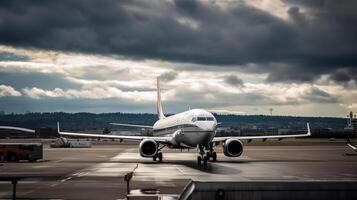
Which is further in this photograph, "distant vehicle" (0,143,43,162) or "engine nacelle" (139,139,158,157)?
"distant vehicle" (0,143,43,162)

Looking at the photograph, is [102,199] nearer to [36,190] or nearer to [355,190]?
[36,190]

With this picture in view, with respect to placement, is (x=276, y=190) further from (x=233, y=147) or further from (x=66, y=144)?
(x=66, y=144)

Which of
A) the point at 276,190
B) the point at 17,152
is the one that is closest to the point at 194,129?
the point at 17,152

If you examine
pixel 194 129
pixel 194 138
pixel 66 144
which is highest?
pixel 194 129

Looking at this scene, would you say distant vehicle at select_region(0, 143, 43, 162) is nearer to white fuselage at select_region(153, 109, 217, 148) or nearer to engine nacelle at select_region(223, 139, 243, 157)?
white fuselage at select_region(153, 109, 217, 148)

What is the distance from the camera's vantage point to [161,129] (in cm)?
5912

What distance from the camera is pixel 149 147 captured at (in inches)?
1933

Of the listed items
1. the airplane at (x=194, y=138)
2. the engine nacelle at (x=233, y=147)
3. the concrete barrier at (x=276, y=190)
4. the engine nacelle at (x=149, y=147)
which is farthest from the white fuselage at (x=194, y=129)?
the concrete barrier at (x=276, y=190)

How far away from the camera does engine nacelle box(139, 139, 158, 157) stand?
4882 centimetres

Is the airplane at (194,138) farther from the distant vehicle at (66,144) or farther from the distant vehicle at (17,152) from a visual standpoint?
the distant vehicle at (66,144)

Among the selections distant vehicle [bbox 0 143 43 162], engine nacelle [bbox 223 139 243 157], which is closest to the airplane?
engine nacelle [bbox 223 139 243 157]

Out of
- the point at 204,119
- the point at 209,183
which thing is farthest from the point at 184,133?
the point at 209,183

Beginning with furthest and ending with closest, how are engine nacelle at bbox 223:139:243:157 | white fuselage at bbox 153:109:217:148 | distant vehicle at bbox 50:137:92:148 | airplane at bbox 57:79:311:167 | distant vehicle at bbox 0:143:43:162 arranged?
distant vehicle at bbox 50:137:92:148, distant vehicle at bbox 0:143:43:162, engine nacelle at bbox 223:139:243:157, airplane at bbox 57:79:311:167, white fuselage at bbox 153:109:217:148

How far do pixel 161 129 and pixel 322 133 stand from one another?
126 meters
